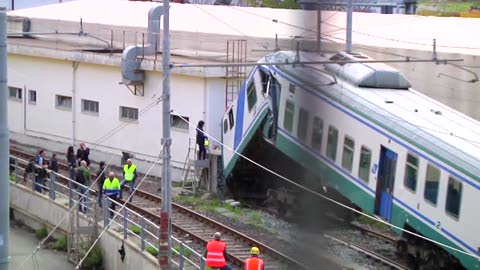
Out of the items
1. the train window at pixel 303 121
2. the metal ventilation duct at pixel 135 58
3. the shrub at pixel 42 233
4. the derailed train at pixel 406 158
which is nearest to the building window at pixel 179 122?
the metal ventilation duct at pixel 135 58

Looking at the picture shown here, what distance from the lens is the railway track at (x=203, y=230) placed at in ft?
51.1

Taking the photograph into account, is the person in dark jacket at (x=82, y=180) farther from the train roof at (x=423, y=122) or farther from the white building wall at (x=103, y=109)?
the train roof at (x=423, y=122)

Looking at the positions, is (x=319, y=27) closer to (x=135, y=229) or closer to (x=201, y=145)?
(x=135, y=229)

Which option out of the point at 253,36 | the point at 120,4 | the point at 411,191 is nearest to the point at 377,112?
the point at 411,191

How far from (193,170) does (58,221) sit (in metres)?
3.40

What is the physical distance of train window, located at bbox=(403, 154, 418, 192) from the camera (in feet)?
47.5

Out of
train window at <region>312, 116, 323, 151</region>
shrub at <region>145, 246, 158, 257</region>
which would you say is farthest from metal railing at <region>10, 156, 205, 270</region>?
train window at <region>312, 116, 323, 151</region>

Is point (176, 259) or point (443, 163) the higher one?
point (443, 163)

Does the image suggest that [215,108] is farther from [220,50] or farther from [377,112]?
[377,112]

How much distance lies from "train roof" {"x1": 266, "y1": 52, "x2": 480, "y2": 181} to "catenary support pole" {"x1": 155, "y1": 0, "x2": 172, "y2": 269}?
1.66 metres

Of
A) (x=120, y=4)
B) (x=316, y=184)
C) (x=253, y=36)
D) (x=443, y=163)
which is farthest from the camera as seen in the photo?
(x=120, y=4)

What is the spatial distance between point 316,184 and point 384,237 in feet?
43.0

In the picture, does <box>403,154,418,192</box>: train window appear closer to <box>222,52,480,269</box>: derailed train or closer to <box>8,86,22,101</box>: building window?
<box>222,52,480,269</box>: derailed train

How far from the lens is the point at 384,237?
17.3m
